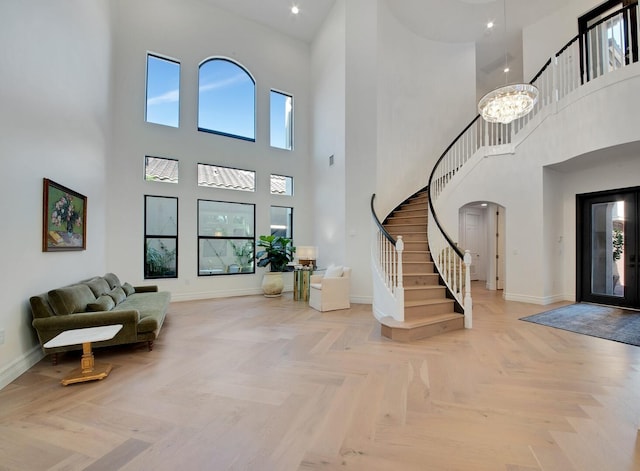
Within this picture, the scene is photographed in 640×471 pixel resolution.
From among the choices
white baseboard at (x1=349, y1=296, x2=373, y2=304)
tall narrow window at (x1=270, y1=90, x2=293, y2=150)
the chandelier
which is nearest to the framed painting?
tall narrow window at (x1=270, y1=90, x2=293, y2=150)

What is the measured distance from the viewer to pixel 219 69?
677 centimetres

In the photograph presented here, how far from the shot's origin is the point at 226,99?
22.3ft

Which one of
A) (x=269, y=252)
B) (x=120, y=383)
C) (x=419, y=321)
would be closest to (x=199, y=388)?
(x=120, y=383)

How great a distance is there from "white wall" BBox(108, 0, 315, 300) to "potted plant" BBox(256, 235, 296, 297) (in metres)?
0.41

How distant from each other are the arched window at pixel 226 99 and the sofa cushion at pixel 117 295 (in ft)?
12.7

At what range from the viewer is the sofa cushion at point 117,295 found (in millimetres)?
3920

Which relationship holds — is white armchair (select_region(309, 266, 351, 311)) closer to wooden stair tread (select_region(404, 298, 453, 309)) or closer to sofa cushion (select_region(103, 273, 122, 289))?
wooden stair tread (select_region(404, 298, 453, 309))

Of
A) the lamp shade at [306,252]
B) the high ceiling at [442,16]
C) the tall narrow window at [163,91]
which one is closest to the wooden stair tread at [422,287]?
the lamp shade at [306,252]

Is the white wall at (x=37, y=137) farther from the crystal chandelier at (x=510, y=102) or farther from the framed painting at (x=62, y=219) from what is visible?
the crystal chandelier at (x=510, y=102)

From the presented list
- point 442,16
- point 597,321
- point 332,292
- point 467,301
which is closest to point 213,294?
point 332,292

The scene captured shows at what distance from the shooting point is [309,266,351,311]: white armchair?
5109 mm

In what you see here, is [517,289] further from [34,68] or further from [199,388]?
[34,68]

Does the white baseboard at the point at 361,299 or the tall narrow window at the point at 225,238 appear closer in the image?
the white baseboard at the point at 361,299

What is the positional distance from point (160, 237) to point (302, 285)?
3194mm
